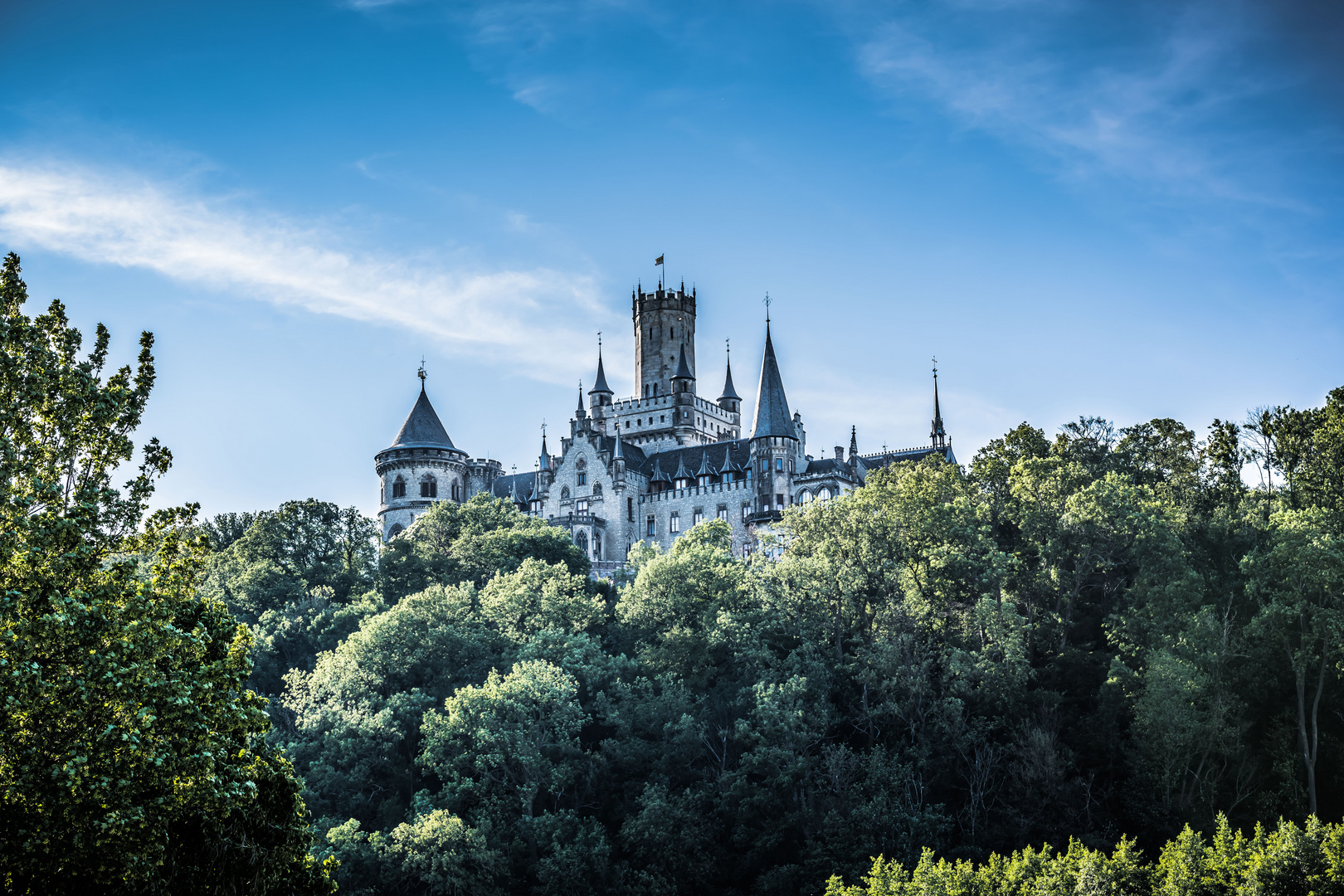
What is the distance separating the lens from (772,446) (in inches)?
4168

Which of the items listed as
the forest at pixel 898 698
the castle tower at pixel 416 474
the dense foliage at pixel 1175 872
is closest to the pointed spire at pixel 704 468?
the castle tower at pixel 416 474

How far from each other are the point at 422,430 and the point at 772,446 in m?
32.2

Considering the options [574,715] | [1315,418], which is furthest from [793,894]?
[1315,418]

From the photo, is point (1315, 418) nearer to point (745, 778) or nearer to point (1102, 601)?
point (1102, 601)

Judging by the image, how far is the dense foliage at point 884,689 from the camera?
5531 centimetres

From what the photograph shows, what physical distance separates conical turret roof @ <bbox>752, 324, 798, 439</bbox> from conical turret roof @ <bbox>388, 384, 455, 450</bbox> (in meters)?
28.7

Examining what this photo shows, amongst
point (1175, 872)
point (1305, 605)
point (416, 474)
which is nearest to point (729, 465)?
point (416, 474)

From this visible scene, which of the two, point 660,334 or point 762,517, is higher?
point 660,334

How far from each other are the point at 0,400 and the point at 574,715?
41.3 metres

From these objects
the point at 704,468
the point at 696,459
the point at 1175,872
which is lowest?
the point at 1175,872

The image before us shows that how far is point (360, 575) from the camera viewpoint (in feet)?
284

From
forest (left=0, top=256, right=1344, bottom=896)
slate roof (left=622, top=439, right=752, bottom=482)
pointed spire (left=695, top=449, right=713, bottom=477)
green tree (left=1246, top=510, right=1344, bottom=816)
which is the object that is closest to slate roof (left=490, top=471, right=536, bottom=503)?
slate roof (left=622, top=439, right=752, bottom=482)

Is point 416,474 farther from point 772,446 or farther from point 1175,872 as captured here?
point 1175,872

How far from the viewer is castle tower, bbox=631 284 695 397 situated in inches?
5310
